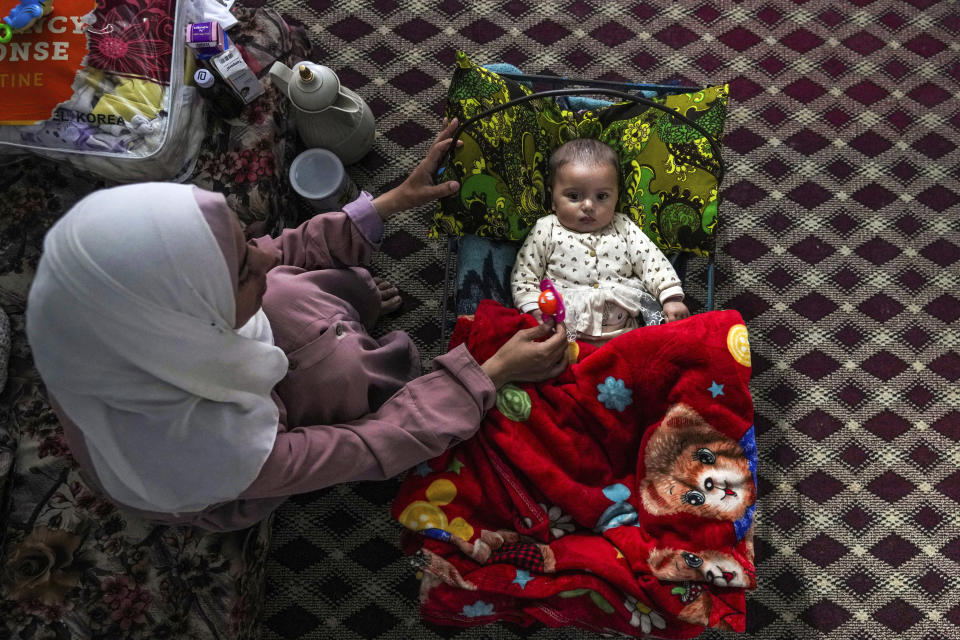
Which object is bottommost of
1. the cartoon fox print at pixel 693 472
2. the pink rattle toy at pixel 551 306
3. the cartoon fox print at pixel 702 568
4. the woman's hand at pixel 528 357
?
the cartoon fox print at pixel 702 568

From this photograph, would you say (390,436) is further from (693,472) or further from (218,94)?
(218,94)

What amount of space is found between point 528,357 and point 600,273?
0.40m

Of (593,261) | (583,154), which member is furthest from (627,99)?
(593,261)

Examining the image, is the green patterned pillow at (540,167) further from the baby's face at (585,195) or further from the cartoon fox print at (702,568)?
the cartoon fox print at (702,568)

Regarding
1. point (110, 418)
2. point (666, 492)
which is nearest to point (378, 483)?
point (666, 492)

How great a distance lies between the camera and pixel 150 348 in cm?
102

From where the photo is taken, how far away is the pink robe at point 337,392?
1306mm

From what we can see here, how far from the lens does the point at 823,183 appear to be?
2.19m

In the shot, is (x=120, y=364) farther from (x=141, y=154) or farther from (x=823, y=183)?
(x=823, y=183)

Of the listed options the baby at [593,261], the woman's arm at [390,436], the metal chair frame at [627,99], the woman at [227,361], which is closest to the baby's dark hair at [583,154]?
the baby at [593,261]

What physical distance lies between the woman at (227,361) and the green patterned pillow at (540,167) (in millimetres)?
133

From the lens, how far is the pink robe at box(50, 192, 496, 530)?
1306mm

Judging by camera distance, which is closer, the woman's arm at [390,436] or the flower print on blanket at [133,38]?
the woman's arm at [390,436]

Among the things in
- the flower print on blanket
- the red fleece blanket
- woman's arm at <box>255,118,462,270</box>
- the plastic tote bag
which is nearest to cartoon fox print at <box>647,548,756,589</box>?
the red fleece blanket
